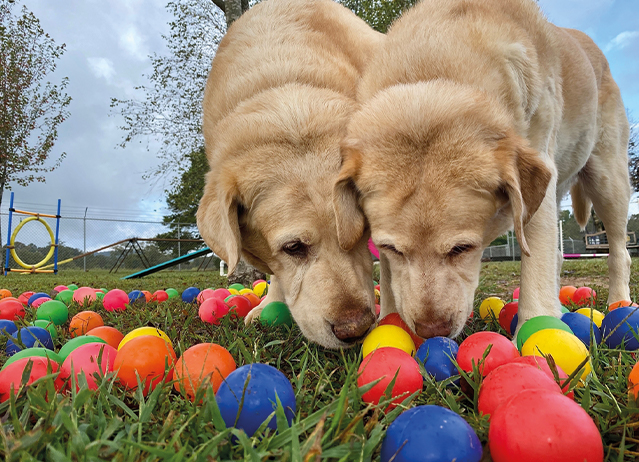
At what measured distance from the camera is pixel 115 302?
470cm

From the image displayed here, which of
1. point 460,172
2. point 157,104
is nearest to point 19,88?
point 157,104

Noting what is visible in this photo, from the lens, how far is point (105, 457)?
1.30m

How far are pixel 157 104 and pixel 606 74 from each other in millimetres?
15816

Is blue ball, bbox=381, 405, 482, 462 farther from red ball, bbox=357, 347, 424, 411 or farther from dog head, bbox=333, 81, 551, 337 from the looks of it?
dog head, bbox=333, 81, 551, 337

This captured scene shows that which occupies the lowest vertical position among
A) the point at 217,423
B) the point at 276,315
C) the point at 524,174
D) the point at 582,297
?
the point at 217,423

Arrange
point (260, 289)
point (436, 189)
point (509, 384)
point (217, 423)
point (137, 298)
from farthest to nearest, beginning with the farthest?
point (260, 289)
point (137, 298)
point (436, 189)
point (509, 384)
point (217, 423)

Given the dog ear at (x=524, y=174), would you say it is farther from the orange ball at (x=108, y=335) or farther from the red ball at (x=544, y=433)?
the orange ball at (x=108, y=335)

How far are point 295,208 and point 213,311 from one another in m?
1.44

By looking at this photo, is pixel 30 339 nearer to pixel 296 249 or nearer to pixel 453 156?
pixel 296 249

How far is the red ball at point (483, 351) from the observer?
2080 millimetres

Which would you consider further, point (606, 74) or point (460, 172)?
point (606, 74)

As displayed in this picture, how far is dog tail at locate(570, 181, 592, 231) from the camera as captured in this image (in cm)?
548

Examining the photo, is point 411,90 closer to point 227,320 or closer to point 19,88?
point 227,320

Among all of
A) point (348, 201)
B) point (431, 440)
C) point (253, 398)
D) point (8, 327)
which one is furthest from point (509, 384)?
point (8, 327)
